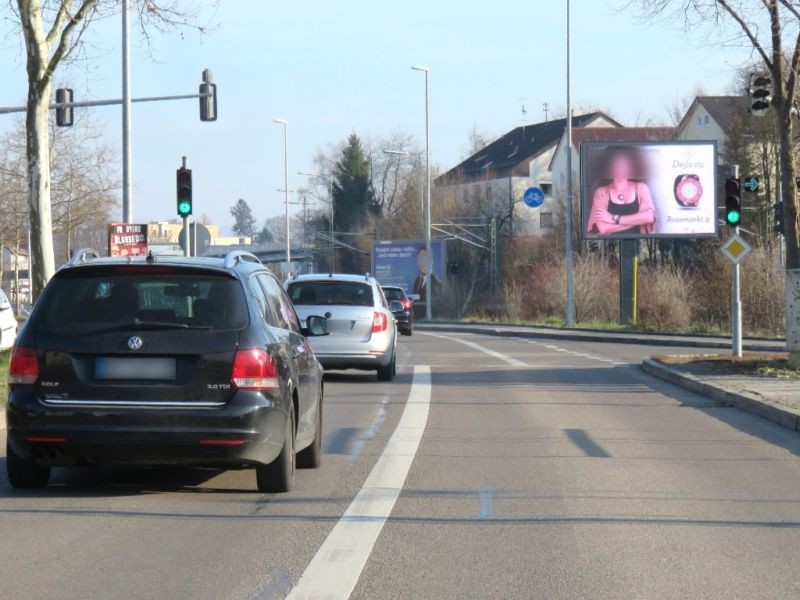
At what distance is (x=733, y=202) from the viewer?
2228 centimetres

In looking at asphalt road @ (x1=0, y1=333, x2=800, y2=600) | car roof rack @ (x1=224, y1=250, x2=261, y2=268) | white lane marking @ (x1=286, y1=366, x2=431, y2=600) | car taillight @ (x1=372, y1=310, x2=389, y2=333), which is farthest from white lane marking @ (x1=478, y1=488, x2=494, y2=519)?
car taillight @ (x1=372, y1=310, x2=389, y2=333)

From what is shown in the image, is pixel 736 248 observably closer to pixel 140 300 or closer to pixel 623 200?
pixel 140 300

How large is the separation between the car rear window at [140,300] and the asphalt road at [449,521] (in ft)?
3.96

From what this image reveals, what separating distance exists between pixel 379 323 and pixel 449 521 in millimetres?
11043

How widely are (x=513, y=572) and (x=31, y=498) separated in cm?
364

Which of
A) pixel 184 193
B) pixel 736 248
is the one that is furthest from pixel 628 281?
pixel 184 193

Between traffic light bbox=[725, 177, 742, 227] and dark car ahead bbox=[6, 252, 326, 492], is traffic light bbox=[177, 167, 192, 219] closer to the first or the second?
traffic light bbox=[725, 177, 742, 227]

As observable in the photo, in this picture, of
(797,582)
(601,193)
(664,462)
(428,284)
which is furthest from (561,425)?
(428,284)

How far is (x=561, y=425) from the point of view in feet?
42.6

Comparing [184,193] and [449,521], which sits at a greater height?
[184,193]

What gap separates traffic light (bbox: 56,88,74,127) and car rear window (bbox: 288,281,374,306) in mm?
8969

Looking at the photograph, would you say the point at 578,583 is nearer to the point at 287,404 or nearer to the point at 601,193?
the point at 287,404

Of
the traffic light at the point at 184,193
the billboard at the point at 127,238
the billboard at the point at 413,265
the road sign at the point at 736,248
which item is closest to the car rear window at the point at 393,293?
the traffic light at the point at 184,193

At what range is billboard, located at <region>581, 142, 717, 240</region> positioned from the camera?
43000 mm
